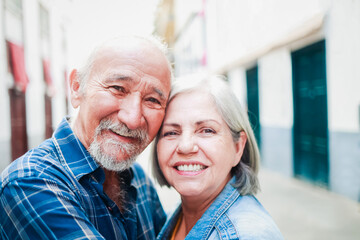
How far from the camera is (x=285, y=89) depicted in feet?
23.0

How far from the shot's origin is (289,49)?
687 cm

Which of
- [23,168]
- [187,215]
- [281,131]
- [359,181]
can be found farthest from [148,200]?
[281,131]

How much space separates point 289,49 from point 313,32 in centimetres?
110

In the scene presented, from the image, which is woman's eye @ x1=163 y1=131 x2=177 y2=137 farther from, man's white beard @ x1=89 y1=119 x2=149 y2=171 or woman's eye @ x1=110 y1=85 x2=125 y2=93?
woman's eye @ x1=110 y1=85 x2=125 y2=93

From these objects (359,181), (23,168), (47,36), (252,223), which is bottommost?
(359,181)

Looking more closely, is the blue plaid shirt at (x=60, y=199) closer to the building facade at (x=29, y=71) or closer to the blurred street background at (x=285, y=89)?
the blurred street background at (x=285, y=89)

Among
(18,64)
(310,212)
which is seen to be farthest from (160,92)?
(18,64)

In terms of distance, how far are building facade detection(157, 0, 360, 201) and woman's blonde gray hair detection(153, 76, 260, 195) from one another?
115 cm

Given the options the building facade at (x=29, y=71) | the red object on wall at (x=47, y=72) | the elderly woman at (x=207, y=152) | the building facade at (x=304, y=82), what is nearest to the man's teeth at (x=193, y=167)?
the elderly woman at (x=207, y=152)

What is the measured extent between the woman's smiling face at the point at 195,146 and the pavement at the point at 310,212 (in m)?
2.93

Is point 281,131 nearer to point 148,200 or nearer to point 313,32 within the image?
point 313,32

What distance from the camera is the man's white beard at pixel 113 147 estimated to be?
1525mm

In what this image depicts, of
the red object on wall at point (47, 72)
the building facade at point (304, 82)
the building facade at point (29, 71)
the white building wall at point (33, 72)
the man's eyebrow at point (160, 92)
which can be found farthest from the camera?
the red object on wall at point (47, 72)

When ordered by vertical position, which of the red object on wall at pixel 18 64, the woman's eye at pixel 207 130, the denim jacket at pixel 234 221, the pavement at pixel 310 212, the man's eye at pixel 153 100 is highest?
the red object on wall at pixel 18 64
